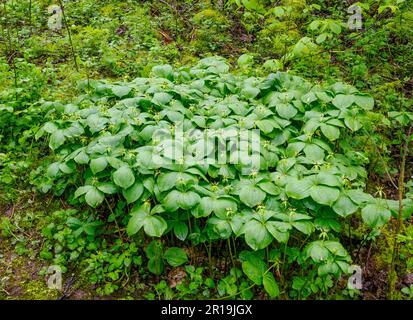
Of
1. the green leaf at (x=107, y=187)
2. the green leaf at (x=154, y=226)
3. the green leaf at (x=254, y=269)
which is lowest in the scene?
the green leaf at (x=254, y=269)

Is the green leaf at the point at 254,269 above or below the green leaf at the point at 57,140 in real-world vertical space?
below

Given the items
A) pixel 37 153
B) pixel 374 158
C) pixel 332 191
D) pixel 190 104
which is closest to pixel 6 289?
pixel 37 153

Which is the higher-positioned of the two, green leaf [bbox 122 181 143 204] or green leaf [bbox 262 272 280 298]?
green leaf [bbox 122 181 143 204]

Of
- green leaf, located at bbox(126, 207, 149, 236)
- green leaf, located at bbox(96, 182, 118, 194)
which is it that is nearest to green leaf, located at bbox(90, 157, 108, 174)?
green leaf, located at bbox(96, 182, 118, 194)

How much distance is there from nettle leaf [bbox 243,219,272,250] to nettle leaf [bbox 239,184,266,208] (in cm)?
21

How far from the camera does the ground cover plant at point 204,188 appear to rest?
10.2 ft

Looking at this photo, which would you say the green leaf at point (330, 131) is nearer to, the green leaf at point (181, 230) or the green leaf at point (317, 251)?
the green leaf at point (317, 251)

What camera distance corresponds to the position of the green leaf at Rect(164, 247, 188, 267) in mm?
3334

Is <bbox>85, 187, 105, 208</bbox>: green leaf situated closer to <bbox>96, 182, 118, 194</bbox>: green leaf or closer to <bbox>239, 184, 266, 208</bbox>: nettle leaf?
<bbox>96, 182, 118, 194</bbox>: green leaf

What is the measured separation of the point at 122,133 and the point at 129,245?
99 cm

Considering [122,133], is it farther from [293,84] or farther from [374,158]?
[374,158]

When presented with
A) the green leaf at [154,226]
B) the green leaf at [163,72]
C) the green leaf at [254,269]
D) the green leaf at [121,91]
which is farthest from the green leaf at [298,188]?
the green leaf at [163,72]

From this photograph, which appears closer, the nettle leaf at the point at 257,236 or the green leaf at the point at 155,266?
the nettle leaf at the point at 257,236

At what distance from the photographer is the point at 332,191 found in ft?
9.93
